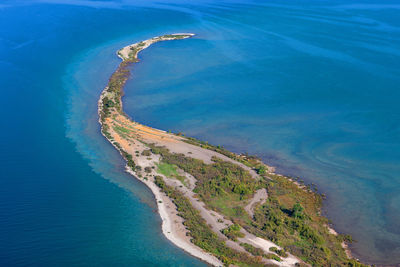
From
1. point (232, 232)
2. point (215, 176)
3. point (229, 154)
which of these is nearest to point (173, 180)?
point (215, 176)

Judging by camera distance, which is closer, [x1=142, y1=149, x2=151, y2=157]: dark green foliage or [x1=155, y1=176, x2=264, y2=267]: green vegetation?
[x1=155, y1=176, x2=264, y2=267]: green vegetation

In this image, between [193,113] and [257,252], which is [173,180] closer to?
[257,252]

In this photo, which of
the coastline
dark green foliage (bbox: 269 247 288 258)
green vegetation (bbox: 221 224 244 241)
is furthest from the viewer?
green vegetation (bbox: 221 224 244 241)

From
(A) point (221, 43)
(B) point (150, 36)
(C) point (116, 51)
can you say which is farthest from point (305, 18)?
(C) point (116, 51)

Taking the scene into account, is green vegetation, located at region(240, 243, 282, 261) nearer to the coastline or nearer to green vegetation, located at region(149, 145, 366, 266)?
green vegetation, located at region(149, 145, 366, 266)

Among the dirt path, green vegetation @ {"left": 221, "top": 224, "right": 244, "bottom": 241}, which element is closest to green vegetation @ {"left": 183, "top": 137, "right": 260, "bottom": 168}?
the dirt path

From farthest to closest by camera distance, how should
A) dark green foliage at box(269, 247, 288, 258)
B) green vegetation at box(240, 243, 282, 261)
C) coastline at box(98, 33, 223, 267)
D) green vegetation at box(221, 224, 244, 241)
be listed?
green vegetation at box(221, 224, 244, 241), coastline at box(98, 33, 223, 267), dark green foliage at box(269, 247, 288, 258), green vegetation at box(240, 243, 282, 261)

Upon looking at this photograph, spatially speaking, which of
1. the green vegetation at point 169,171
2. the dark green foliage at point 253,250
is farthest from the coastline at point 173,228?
the dark green foliage at point 253,250
